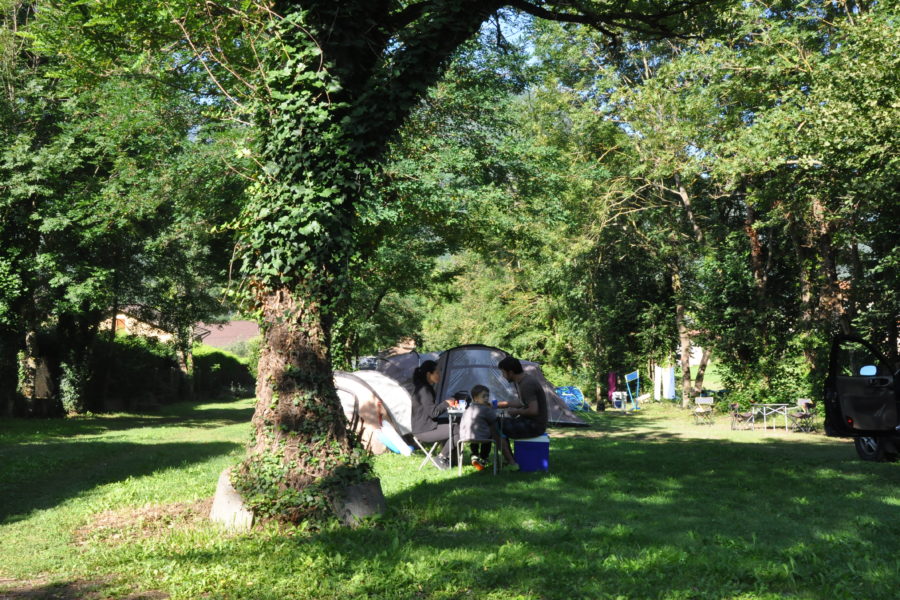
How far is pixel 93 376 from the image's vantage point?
→ 83.9 feet

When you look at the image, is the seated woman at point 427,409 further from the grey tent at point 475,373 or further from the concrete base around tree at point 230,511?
the grey tent at point 475,373

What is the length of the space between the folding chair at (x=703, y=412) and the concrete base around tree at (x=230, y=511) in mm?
16149

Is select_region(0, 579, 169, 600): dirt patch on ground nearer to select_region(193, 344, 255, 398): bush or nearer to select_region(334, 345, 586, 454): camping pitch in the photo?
select_region(334, 345, 586, 454): camping pitch

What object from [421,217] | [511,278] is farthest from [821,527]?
[511,278]

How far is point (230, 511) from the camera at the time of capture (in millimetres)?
6223

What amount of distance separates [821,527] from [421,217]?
37.2ft

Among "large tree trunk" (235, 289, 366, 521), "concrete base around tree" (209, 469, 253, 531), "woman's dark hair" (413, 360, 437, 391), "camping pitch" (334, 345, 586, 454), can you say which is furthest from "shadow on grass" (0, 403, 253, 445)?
"large tree trunk" (235, 289, 366, 521)

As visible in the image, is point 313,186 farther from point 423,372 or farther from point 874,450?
point 874,450

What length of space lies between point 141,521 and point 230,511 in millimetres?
1056

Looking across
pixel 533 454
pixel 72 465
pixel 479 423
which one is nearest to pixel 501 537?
pixel 479 423

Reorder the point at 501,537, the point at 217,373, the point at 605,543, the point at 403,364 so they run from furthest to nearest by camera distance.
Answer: the point at 217,373 → the point at 403,364 → the point at 501,537 → the point at 605,543

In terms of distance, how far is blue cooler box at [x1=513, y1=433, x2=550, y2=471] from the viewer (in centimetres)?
895

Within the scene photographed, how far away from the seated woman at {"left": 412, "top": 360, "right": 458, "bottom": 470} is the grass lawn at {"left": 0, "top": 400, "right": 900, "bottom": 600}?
0.56 meters

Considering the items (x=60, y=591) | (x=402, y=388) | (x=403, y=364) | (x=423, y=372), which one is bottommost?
(x=60, y=591)
